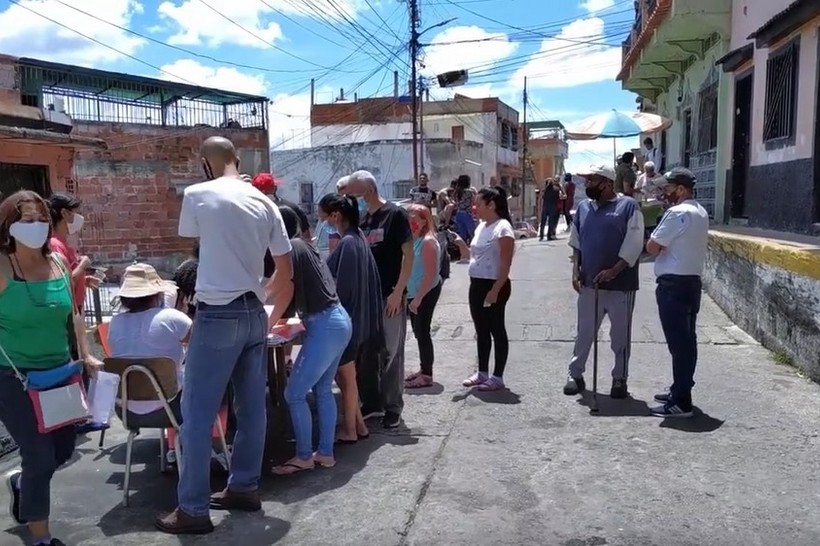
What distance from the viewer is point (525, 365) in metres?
6.95

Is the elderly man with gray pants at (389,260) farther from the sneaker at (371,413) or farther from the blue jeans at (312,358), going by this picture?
the blue jeans at (312,358)

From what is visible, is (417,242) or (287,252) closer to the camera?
(287,252)

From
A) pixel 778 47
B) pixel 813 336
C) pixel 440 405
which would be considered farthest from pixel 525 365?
pixel 778 47

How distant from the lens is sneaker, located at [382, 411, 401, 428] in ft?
17.2

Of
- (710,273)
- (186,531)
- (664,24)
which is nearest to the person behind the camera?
(186,531)

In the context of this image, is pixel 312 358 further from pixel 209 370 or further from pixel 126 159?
pixel 126 159

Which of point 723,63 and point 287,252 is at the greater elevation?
point 723,63

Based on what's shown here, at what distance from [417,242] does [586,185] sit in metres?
1.42

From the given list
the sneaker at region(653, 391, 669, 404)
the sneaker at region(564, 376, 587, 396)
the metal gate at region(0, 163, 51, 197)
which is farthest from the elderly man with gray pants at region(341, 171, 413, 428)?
the metal gate at region(0, 163, 51, 197)

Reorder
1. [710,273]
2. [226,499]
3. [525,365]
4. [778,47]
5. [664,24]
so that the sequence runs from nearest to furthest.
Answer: [226,499]
[525,365]
[778,47]
[710,273]
[664,24]

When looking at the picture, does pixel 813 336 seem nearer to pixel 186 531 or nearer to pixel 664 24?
pixel 186 531

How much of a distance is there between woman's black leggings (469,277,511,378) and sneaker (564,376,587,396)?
554 mm

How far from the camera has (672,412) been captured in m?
5.29

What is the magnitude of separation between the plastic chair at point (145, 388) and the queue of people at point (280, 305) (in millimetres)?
62
